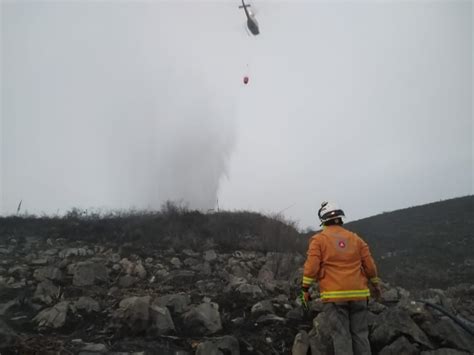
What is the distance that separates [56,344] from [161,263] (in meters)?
6.57

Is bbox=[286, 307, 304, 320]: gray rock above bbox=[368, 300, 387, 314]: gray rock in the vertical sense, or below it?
above

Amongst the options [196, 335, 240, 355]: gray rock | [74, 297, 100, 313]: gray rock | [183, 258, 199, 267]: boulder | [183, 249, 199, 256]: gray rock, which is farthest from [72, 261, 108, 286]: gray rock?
[196, 335, 240, 355]: gray rock

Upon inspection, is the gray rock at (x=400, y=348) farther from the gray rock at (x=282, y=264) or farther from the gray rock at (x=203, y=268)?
the gray rock at (x=203, y=268)

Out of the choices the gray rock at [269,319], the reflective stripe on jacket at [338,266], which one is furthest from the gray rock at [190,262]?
the reflective stripe on jacket at [338,266]

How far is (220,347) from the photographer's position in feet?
16.7

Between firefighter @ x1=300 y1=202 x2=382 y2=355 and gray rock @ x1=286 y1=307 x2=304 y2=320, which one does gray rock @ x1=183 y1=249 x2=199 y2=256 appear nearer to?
gray rock @ x1=286 y1=307 x2=304 y2=320

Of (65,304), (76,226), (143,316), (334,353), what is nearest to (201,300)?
(143,316)

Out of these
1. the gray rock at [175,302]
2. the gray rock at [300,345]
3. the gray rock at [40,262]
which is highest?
the gray rock at [40,262]

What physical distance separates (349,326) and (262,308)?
1.98 m

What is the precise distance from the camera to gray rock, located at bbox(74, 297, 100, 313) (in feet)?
21.3

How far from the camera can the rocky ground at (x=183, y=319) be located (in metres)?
5.14

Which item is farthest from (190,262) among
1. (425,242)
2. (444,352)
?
(425,242)

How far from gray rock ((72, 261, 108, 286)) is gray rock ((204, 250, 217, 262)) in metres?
4.13

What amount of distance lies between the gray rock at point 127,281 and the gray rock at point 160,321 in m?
3.21
